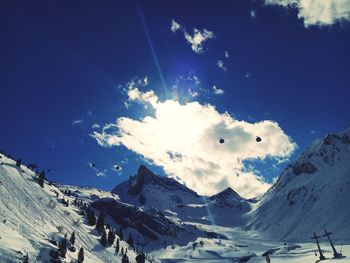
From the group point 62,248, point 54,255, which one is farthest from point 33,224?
point 54,255

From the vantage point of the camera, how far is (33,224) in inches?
3428

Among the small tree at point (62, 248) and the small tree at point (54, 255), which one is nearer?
the small tree at point (54, 255)

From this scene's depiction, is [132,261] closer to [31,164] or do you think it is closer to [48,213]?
[48,213]

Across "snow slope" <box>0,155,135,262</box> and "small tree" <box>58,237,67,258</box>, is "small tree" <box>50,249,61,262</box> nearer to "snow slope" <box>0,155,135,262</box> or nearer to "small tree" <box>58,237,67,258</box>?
"snow slope" <box>0,155,135,262</box>

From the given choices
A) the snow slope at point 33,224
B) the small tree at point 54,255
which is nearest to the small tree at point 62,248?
the snow slope at point 33,224

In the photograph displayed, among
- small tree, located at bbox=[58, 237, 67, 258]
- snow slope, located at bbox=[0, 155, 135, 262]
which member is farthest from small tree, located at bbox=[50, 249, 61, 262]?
small tree, located at bbox=[58, 237, 67, 258]

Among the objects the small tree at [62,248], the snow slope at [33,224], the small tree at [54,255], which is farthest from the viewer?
the small tree at [62,248]

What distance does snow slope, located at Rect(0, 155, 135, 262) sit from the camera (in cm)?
6500

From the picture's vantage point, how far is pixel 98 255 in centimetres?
10719

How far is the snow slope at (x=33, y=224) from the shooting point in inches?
2559

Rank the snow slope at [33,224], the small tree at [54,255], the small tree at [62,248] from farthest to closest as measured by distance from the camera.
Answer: the small tree at [62,248], the small tree at [54,255], the snow slope at [33,224]

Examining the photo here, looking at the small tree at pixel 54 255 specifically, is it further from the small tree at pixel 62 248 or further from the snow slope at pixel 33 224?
the small tree at pixel 62 248

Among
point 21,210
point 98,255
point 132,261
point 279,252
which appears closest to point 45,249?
point 21,210

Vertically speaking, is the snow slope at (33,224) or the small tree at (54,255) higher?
the snow slope at (33,224)
